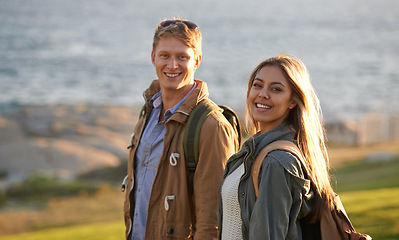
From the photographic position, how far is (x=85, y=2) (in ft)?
251

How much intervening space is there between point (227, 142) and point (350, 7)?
8506 cm

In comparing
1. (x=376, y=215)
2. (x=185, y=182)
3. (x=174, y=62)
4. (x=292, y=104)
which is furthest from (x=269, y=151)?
(x=376, y=215)

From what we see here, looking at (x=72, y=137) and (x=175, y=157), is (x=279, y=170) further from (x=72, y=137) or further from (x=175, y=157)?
(x=72, y=137)

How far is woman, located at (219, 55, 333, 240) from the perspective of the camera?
242cm

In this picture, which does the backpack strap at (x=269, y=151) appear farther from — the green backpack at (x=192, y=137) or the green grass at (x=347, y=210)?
the green grass at (x=347, y=210)

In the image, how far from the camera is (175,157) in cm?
329

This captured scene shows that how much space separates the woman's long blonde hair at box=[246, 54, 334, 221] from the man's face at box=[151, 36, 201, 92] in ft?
2.41

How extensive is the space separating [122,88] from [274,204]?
1632 inches

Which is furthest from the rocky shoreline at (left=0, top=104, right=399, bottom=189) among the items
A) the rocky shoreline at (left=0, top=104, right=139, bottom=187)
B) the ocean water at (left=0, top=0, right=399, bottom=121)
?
the ocean water at (left=0, top=0, right=399, bottom=121)

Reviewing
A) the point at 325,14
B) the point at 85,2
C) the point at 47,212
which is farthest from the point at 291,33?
the point at 47,212

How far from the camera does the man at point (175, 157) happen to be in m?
3.22

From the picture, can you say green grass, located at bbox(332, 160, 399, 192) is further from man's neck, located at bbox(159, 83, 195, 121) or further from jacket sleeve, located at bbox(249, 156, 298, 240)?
jacket sleeve, located at bbox(249, 156, 298, 240)

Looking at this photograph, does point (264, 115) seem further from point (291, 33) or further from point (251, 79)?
point (291, 33)

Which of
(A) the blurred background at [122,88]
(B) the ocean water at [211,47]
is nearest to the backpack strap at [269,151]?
(A) the blurred background at [122,88]
